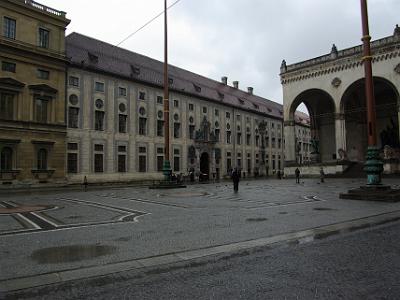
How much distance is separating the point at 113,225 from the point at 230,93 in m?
66.2

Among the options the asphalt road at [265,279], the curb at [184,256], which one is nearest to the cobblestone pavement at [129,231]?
the curb at [184,256]

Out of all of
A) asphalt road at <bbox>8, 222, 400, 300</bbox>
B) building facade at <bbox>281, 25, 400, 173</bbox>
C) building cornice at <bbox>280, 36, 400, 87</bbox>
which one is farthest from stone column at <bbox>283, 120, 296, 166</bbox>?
asphalt road at <bbox>8, 222, 400, 300</bbox>

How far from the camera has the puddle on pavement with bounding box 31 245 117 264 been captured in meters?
6.03

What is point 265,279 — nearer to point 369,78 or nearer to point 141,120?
point 369,78

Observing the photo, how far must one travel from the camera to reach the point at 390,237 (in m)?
7.74

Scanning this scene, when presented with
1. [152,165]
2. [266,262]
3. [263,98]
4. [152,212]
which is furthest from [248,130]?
[266,262]

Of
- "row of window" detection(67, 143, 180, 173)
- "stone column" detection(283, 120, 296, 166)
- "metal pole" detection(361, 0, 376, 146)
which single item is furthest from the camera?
"stone column" detection(283, 120, 296, 166)

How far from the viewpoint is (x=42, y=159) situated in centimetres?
3922

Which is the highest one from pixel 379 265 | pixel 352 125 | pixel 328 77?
pixel 328 77

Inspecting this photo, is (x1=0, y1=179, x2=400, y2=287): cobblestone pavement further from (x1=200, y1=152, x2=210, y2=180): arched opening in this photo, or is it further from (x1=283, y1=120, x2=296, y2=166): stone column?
(x1=200, y1=152, x2=210, y2=180): arched opening

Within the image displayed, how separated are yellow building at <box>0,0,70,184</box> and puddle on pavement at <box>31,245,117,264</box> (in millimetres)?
33050

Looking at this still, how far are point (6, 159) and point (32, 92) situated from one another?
7558 mm

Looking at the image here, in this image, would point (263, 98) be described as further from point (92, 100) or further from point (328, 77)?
point (92, 100)

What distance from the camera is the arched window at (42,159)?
38828 millimetres
